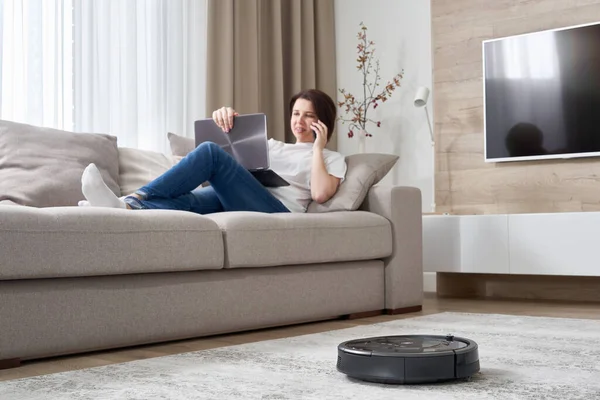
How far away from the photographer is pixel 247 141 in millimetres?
→ 3295

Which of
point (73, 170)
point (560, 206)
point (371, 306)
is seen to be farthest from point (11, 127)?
point (560, 206)

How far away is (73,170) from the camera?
10.4 ft

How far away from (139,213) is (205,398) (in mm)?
962

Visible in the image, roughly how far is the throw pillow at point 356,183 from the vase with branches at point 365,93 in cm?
149

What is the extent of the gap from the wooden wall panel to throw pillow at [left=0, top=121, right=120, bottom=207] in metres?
2.10

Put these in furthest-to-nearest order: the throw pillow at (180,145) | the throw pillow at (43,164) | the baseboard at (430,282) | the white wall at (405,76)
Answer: the white wall at (405,76)
the baseboard at (430,282)
the throw pillow at (180,145)
the throw pillow at (43,164)

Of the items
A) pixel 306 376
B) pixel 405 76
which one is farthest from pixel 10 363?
pixel 405 76

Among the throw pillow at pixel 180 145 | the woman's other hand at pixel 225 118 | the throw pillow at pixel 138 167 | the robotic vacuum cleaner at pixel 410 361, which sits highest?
the woman's other hand at pixel 225 118

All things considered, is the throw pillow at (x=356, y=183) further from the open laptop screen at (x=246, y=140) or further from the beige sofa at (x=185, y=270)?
the open laptop screen at (x=246, y=140)

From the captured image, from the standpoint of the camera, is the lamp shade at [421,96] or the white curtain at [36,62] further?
the lamp shade at [421,96]

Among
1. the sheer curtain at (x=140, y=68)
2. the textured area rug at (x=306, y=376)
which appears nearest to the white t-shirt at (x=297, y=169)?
the textured area rug at (x=306, y=376)

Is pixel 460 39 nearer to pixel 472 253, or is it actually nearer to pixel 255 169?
pixel 472 253

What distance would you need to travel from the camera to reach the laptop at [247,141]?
10.7ft

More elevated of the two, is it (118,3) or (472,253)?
(118,3)
